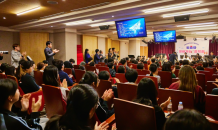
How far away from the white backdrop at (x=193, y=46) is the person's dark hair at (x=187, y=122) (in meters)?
17.0

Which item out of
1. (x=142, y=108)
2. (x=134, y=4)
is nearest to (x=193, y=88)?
(x=142, y=108)

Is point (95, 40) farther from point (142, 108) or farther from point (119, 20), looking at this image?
point (142, 108)

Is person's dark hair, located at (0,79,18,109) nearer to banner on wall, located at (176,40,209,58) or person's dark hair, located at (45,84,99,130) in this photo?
person's dark hair, located at (45,84,99,130)

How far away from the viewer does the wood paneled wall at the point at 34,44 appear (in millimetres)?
10141

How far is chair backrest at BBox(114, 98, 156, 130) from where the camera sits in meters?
1.42

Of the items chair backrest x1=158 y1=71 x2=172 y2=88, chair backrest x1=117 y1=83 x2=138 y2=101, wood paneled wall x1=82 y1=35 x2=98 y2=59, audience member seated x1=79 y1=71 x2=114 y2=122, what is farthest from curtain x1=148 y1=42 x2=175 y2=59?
audience member seated x1=79 y1=71 x2=114 y2=122

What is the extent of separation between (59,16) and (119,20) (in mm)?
2506

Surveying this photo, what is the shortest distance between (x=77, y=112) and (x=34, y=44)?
1048cm

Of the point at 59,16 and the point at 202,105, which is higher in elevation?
the point at 59,16

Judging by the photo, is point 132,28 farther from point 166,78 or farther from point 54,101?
point 54,101

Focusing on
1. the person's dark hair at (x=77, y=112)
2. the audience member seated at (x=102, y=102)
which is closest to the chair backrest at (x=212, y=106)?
the audience member seated at (x=102, y=102)

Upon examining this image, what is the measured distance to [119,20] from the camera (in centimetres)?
700

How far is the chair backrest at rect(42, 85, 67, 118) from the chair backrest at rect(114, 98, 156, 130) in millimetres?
896

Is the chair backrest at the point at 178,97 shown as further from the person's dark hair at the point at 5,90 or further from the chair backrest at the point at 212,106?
the person's dark hair at the point at 5,90
